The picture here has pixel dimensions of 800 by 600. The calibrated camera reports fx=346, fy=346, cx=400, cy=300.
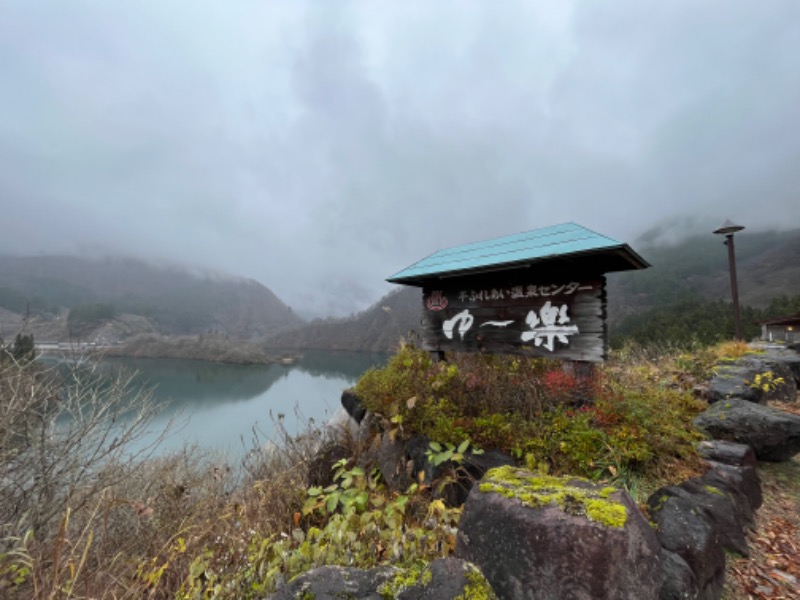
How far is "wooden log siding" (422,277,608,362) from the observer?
4953 millimetres

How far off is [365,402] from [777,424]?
210 inches

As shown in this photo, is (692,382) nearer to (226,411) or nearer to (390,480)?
(390,480)

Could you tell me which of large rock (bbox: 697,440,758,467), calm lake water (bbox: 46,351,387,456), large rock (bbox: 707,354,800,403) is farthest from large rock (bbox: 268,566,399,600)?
calm lake water (bbox: 46,351,387,456)

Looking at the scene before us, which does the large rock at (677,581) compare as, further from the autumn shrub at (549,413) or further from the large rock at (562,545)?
the autumn shrub at (549,413)

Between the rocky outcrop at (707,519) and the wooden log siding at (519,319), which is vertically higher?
the wooden log siding at (519,319)

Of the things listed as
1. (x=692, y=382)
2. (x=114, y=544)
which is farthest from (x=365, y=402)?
(x=692, y=382)

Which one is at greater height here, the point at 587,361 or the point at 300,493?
the point at 587,361

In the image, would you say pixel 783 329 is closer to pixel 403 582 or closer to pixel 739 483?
pixel 739 483

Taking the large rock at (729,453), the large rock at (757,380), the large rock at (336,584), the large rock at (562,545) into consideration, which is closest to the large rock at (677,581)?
the large rock at (562,545)

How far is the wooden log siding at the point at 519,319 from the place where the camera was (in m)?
4.95

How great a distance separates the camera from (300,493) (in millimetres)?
4406

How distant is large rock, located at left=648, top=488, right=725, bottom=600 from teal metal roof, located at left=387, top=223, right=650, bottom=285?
9.72 feet

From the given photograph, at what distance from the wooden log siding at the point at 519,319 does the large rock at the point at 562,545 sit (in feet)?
10.9

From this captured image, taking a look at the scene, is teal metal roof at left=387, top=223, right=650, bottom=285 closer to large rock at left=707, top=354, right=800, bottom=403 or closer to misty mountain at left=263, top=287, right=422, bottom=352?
large rock at left=707, top=354, right=800, bottom=403
